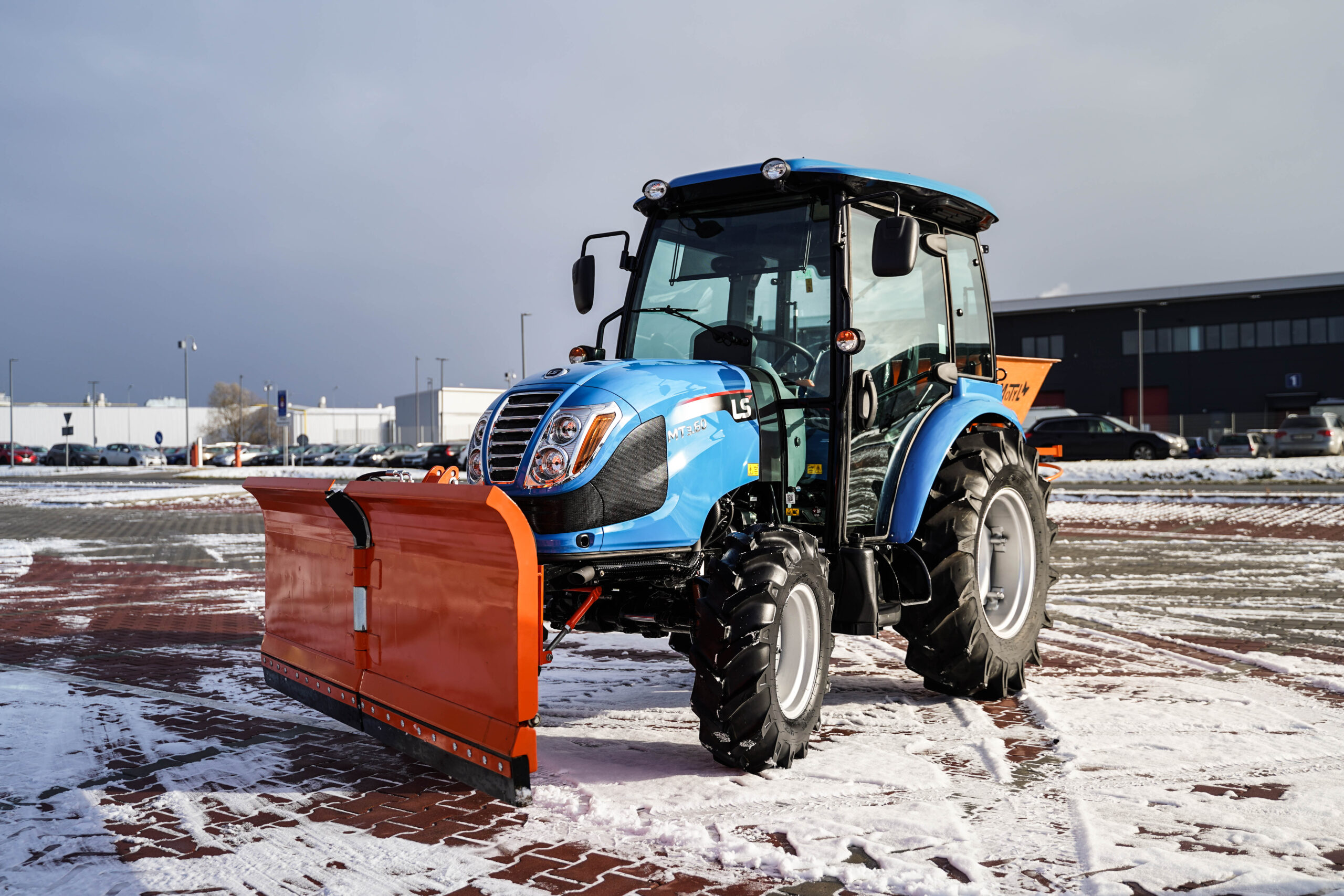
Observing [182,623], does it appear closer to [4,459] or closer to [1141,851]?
[1141,851]

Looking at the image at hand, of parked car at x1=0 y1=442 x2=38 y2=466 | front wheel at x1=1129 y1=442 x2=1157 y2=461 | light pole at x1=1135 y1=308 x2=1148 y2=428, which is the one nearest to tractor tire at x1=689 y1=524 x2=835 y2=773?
front wheel at x1=1129 y1=442 x2=1157 y2=461

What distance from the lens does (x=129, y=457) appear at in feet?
219

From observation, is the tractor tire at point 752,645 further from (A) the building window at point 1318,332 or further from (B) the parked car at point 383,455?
(A) the building window at point 1318,332

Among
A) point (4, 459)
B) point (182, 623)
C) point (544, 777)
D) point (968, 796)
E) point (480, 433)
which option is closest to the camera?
point (968, 796)

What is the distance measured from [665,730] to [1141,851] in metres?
2.30

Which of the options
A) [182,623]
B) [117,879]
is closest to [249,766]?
[117,879]

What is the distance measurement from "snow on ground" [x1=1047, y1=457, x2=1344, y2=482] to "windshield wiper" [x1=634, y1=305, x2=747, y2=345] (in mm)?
22915

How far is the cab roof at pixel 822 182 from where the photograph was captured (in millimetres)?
5250

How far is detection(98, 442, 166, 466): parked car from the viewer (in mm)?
65000

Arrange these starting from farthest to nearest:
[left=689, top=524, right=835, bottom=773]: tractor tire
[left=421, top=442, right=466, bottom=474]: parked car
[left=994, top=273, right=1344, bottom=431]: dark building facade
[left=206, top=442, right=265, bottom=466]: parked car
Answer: [left=206, top=442, right=265, bottom=466]: parked car → [left=994, top=273, right=1344, bottom=431]: dark building facade → [left=421, top=442, right=466, bottom=474]: parked car → [left=689, top=524, right=835, bottom=773]: tractor tire

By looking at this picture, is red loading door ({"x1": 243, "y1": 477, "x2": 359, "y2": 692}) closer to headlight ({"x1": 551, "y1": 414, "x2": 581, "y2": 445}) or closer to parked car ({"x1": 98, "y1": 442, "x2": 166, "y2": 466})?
headlight ({"x1": 551, "y1": 414, "x2": 581, "y2": 445})

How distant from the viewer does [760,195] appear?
5.47 metres

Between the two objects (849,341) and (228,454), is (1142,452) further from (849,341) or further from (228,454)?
(228,454)

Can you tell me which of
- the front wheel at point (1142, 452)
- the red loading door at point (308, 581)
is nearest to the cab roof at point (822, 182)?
the red loading door at point (308, 581)
